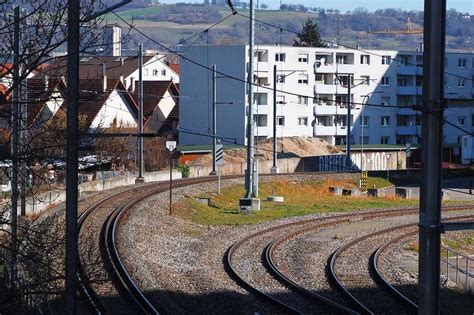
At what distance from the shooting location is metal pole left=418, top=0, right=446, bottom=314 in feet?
20.7

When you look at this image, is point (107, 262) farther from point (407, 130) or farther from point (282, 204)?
point (407, 130)

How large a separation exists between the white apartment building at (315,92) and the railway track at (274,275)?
1474 inches

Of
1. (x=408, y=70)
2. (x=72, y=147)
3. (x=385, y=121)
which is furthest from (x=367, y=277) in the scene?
(x=408, y=70)

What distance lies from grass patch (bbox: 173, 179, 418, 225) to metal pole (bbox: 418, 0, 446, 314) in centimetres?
2141

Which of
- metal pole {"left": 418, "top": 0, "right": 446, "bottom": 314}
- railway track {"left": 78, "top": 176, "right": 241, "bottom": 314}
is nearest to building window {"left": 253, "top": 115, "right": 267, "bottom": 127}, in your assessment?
railway track {"left": 78, "top": 176, "right": 241, "bottom": 314}

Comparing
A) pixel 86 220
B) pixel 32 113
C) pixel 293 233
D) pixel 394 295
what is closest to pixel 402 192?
pixel 293 233

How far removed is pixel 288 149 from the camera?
6481cm

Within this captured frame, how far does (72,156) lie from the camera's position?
820 centimetres

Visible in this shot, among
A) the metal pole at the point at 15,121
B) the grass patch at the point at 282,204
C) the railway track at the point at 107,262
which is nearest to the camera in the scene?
A: the metal pole at the point at 15,121

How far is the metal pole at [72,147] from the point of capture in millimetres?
7945

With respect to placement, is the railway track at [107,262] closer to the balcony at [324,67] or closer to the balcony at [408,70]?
the balcony at [324,67]

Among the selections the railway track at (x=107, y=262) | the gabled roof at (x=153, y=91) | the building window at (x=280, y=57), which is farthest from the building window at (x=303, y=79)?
the railway track at (x=107, y=262)

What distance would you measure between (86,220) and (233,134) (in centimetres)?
4382

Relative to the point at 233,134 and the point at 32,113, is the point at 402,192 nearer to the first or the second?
the point at 233,134
